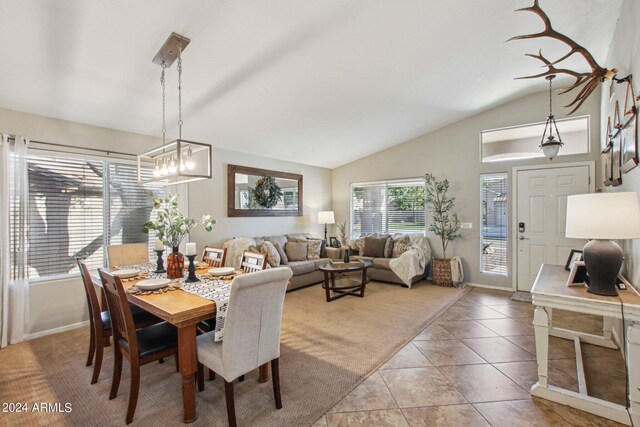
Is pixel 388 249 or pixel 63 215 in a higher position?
pixel 63 215

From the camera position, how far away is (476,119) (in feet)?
17.0

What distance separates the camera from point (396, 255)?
17.9ft

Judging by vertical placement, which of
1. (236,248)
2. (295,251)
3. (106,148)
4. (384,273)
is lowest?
(384,273)

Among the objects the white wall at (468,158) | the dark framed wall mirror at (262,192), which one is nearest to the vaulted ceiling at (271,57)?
the white wall at (468,158)

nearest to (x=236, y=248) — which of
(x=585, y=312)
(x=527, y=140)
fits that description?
(x=585, y=312)

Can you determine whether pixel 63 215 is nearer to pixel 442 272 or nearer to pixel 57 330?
pixel 57 330

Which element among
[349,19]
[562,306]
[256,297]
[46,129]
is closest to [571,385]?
[562,306]

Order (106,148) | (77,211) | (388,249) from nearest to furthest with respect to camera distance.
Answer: (77,211)
(106,148)
(388,249)

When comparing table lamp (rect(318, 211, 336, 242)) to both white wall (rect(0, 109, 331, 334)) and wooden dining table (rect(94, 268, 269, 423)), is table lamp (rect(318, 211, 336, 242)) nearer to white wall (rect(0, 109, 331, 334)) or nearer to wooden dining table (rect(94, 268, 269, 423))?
white wall (rect(0, 109, 331, 334))

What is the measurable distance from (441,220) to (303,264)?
2667 millimetres

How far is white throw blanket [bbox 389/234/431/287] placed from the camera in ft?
16.4

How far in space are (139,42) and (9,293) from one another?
286 cm

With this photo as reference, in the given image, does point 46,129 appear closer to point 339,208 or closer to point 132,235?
point 132,235

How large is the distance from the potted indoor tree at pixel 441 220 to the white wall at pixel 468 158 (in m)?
0.13
